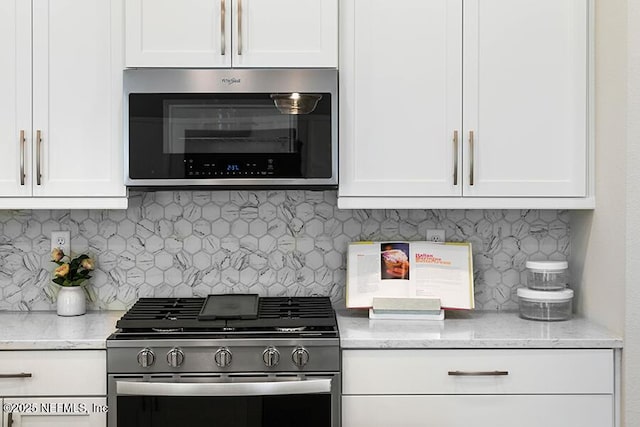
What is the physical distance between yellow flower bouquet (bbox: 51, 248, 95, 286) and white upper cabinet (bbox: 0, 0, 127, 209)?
28 centimetres

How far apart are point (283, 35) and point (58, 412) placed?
1.51 metres

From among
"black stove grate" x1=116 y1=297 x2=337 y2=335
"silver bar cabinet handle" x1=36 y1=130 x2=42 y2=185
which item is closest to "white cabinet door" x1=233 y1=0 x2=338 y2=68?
"silver bar cabinet handle" x1=36 y1=130 x2=42 y2=185

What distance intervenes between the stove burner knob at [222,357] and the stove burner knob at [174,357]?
12cm

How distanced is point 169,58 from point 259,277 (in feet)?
3.12

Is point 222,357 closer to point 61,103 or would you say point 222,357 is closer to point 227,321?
point 227,321

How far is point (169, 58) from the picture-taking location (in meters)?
2.56

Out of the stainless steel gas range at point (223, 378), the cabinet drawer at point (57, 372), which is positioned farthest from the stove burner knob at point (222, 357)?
the cabinet drawer at point (57, 372)

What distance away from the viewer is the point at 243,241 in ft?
9.62

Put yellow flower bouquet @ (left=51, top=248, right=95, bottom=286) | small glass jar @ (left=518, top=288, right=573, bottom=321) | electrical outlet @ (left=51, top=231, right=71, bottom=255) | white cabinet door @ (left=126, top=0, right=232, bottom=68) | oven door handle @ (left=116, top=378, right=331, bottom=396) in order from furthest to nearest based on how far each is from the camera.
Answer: electrical outlet @ (left=51, top=231, right=71, bottom=255) → yellow flower bouquet @ (left=51, top=248, right=95, bottom=286) → small glass jar @ (left=518, top=288, right=573, bottom=321) → white cabinet door @ (left=126, top=0, right=232, bottom=68) → oven door handle @ (left=116, top=378, right=331, bottom=396)

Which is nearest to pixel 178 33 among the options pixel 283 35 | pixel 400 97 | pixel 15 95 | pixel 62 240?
pixel 283 35

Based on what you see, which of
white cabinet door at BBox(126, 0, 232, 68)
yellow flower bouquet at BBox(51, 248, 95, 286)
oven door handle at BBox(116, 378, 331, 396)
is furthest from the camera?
yellow flower bouquet at BBox(51, 248, 95, 286)

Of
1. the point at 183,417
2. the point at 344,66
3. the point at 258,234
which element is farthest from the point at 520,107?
the point at 183,417

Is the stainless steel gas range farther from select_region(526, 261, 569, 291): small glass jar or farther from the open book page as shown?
select_region(526, 261, 569, 291): small glass jar

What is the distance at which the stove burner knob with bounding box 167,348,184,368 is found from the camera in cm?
230
